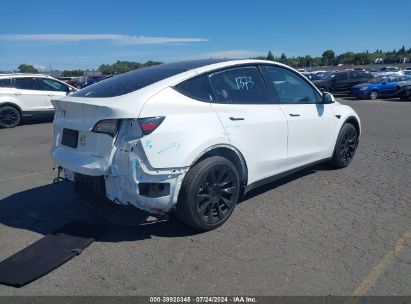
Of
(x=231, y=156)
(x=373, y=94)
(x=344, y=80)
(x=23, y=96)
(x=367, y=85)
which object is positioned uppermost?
(x=344, y=80)

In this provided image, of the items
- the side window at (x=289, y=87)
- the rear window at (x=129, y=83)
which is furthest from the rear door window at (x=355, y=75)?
the rear window at (x=129, y=83)

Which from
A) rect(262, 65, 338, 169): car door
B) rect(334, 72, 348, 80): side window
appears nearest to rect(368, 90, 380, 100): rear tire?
rect(334, 72, 348, 80): side window

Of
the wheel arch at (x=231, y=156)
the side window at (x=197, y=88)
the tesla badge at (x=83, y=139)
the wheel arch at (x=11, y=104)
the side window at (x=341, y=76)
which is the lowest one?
the wheel arch at (x=231, y=156)

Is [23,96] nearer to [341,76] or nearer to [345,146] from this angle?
[345,146]

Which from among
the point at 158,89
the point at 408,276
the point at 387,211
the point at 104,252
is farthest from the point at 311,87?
the point at 104,252

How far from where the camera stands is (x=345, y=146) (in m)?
6.23

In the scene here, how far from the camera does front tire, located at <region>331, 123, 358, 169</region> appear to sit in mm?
6000

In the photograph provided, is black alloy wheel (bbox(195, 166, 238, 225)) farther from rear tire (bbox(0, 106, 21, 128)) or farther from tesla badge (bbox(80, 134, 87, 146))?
rear tire (bbox(0, 106, 21, 128))

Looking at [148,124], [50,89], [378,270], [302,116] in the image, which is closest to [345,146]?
[302,116]

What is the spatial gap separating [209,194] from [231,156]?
524 mm

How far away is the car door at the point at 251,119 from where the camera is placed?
A: 166 inches

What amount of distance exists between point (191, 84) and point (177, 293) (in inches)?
80.2

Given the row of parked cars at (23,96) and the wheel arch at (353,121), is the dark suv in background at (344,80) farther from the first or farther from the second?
the wheel arch at (353,121)

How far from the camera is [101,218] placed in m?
4.49
